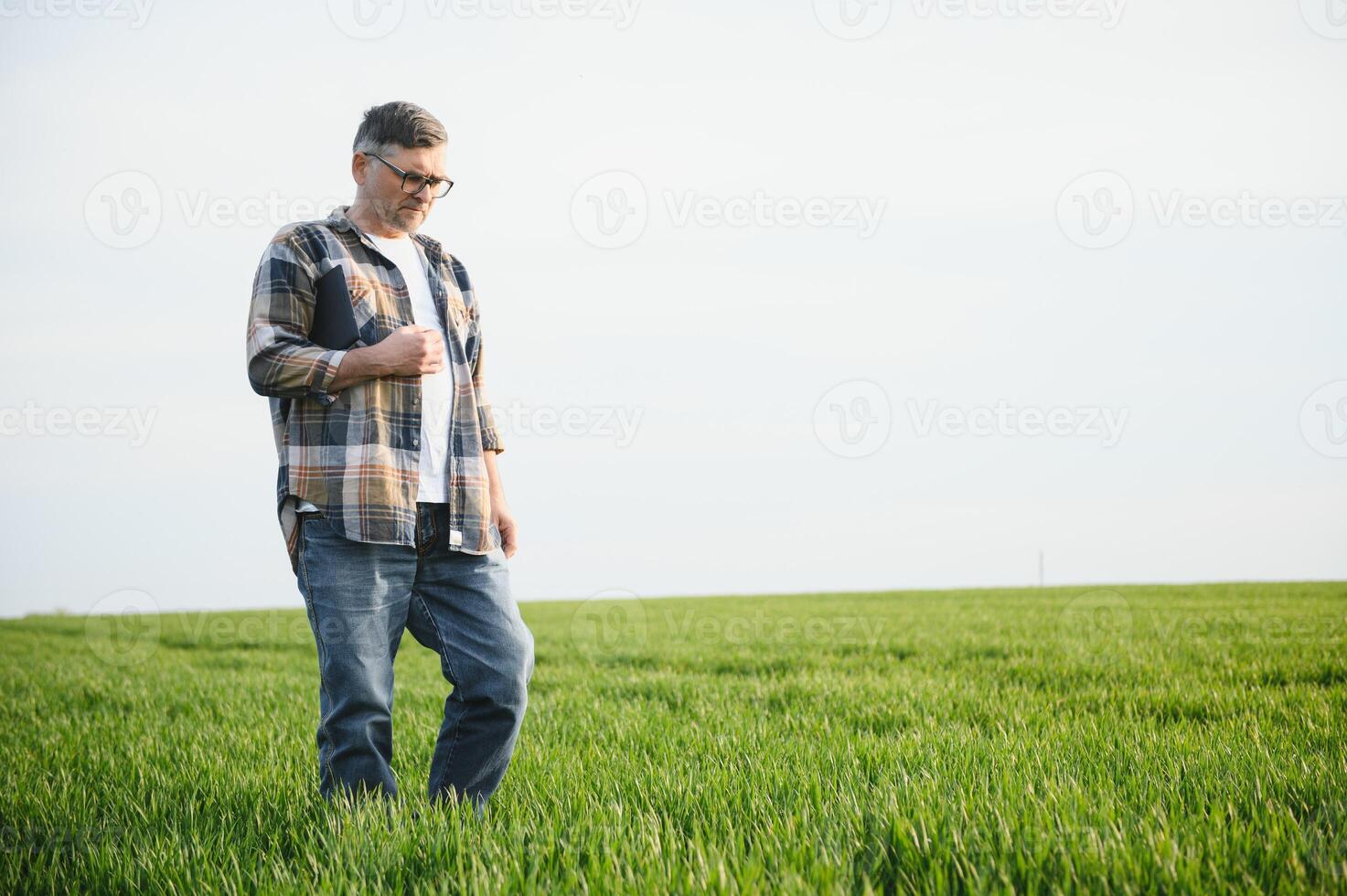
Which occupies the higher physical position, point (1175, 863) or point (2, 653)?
point (1175, 863)

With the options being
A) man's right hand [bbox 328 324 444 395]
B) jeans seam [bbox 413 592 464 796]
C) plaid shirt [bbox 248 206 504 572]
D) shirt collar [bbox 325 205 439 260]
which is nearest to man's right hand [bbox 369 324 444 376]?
man's right hand [bbox 328 324 444 395]

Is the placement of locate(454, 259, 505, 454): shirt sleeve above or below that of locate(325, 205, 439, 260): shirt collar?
below

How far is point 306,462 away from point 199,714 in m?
4.79

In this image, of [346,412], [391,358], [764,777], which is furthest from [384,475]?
[764,777]

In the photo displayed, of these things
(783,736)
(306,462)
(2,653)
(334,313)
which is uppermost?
(334,313)

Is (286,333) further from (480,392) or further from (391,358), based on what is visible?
(480,392)

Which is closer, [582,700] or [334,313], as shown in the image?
[334,313]

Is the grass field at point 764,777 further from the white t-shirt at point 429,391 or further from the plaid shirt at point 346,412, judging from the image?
the white t-shirt at point 429,391

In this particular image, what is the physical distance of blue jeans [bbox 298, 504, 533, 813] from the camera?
345 cm

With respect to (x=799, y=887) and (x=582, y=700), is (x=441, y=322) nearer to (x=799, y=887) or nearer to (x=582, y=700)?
(x=799, y=887)

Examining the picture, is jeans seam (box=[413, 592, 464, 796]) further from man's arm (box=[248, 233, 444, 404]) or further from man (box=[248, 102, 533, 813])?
man's arm (box=[248, 233, 444, 404])

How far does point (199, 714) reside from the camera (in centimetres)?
724

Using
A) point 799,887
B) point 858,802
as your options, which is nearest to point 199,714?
point 858,802

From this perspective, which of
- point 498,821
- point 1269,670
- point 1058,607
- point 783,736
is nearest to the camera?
point 498,821
